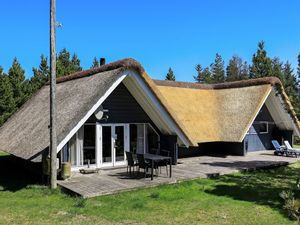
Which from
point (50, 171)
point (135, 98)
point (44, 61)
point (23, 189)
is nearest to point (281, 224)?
point (50, 171)

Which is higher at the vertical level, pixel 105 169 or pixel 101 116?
pixel 101 116

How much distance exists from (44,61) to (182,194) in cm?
3375

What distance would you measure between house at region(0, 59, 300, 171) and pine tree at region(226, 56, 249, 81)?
6359cm

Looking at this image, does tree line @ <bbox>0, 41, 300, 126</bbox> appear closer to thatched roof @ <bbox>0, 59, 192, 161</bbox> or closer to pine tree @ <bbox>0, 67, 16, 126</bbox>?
pine tree @ <bbox>0, 67, 16, 126</bbox>

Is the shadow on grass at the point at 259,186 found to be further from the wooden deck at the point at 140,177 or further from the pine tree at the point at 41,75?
the pine tree at the point at 41,75

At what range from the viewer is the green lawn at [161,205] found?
7684mm

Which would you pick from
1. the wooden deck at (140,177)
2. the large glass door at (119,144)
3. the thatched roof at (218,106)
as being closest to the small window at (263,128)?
the thatched roof at (218,106)

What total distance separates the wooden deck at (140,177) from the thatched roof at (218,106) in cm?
235

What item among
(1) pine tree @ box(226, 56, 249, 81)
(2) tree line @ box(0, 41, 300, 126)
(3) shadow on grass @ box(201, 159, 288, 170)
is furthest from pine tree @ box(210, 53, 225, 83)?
(3) shadow on grass @ box(201, 159, 288, 170)

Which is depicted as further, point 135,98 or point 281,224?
point 135,98

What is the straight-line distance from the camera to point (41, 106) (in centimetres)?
1638

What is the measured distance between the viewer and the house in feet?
41.9

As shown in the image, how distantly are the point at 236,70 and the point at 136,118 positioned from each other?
76881 millimetres

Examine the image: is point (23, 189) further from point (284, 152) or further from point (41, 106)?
point (284, 152)
